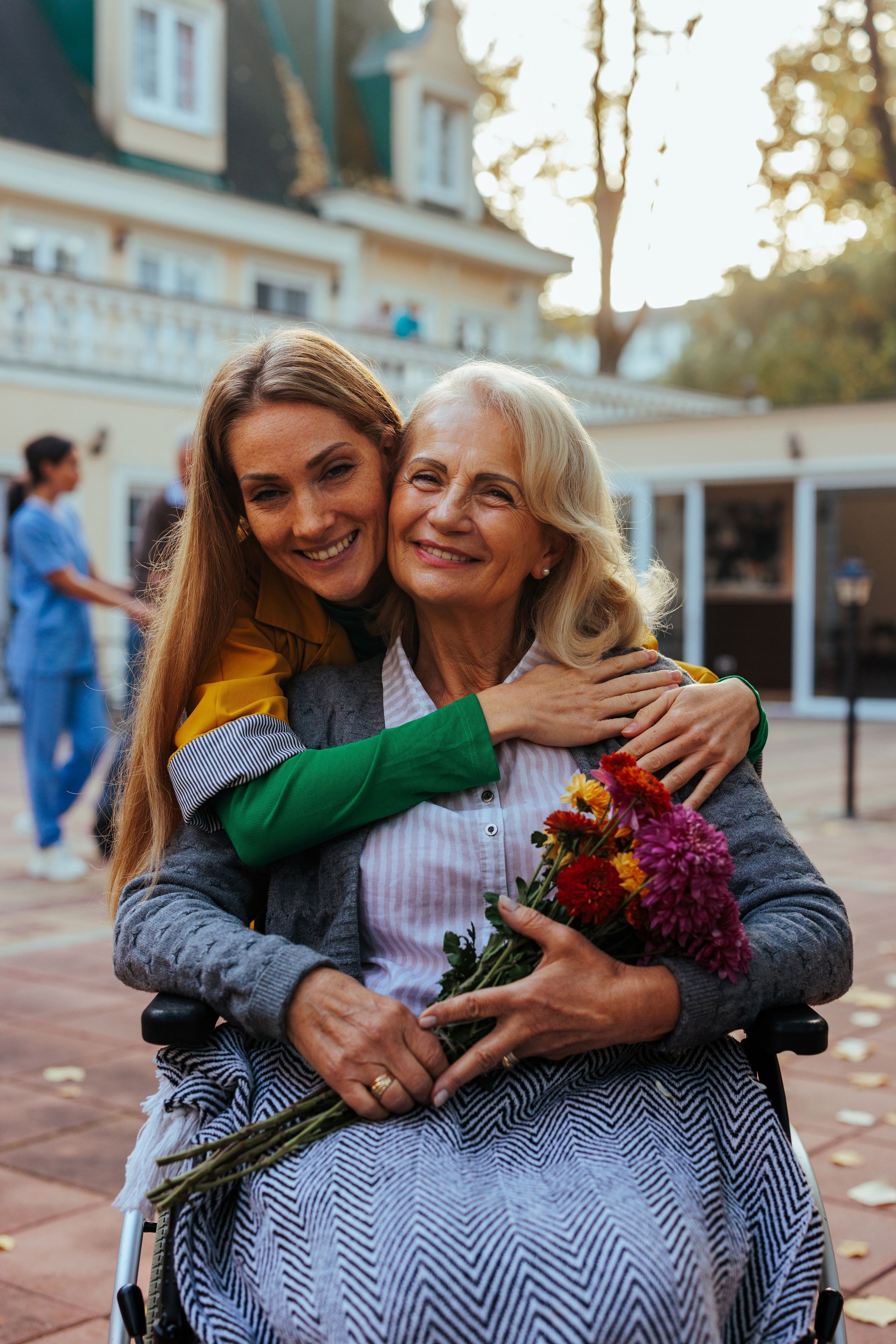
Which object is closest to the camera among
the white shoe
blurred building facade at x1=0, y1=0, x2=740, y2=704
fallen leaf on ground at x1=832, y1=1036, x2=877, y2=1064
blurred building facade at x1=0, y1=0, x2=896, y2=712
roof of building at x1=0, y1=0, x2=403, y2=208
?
fallen leaf on ground at x1=832, y1=1036, x2=877, y2=1064

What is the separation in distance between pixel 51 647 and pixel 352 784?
4.75 m

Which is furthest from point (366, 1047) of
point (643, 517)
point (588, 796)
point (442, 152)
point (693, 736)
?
point (442, 152)

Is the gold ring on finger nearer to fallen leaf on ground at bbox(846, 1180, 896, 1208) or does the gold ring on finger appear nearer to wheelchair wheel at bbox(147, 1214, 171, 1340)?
wheelchair wheel at bbox(147, 1214, 171, 1340)

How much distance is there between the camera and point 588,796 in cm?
178

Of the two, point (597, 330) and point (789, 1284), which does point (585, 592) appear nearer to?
point (789, 1284)

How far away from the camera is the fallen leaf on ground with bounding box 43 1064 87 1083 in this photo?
371cm

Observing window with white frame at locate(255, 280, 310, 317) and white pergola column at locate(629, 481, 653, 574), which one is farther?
window with white frame at locate(255, 280, 310, 317)

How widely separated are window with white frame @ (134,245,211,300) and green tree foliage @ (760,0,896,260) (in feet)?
27.9

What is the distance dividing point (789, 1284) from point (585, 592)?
1.00 meters

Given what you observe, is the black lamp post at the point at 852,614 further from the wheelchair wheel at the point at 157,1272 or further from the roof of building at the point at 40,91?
the roof of building at the point at 40,91

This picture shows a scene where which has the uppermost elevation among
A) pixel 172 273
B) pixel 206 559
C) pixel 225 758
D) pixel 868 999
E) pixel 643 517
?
pixel 172 273

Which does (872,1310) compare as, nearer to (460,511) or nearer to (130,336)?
(460,511)

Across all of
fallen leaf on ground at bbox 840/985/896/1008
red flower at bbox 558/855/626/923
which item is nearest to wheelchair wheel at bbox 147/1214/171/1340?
red flower at bbox 558/855/626/923

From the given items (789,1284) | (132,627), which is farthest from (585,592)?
(132,627)
